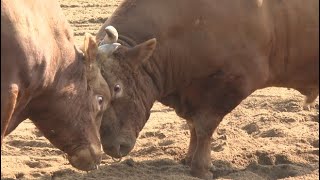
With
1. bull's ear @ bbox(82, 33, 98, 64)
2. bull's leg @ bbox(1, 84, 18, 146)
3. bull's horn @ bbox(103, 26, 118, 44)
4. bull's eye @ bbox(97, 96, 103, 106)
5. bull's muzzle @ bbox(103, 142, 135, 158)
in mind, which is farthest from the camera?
bull's muzzle @ bbox(103, 142, 135, 158)

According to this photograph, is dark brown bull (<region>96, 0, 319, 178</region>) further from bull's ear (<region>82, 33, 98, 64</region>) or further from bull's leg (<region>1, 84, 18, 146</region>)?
bull's leg (<region>1, 84, 18, 146</region>)

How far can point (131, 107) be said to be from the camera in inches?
314

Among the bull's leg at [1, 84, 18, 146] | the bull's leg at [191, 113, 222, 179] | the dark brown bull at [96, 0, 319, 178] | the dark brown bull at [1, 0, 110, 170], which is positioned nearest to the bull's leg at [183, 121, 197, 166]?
the dark brown bull at [96, 0, 319, 178]

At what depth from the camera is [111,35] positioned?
25.6ft

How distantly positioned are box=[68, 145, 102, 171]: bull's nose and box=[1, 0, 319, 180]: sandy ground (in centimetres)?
103

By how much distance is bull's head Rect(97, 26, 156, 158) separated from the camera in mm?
7809

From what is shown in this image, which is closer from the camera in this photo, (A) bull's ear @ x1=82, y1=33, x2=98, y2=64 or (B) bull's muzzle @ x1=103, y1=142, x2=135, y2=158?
(A) bull's ear @ x1=82, y1=33, x2=98, y2=64

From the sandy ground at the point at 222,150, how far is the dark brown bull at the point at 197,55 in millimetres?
307

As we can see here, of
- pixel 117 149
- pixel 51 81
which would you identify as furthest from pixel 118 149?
pixel 51 81

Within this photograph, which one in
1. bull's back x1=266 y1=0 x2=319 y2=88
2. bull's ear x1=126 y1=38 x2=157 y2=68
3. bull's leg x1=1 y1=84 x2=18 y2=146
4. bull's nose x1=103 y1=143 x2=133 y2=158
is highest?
bull's back x1=266 y1=0 x2=319 y2=88

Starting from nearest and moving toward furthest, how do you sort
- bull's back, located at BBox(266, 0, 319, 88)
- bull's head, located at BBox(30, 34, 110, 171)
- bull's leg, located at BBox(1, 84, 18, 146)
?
1. bull's leg, located at BBox(1, 84, 18, 146)
2. bull's head, located at BBox(30, 34, 110, 171)
3. bull's back, located at BBox(266, 0, 319, 88)

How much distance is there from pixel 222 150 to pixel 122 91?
1535 mm

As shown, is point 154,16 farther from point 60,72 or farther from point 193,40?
point 60,72

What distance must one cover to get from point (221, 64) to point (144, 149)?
4.56ft
